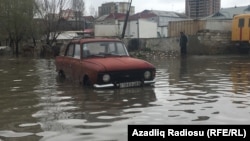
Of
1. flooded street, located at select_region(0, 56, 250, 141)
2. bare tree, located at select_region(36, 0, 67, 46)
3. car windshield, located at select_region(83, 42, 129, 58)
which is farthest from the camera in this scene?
bare tree, located at select_region(36, 0, 67, 46)

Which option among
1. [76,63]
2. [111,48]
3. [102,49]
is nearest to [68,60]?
[76,63]

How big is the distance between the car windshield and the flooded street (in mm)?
1074

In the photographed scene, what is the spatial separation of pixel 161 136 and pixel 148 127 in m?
0.40

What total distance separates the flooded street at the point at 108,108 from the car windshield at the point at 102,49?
1.07 meters

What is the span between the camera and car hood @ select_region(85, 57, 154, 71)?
9.89 metres

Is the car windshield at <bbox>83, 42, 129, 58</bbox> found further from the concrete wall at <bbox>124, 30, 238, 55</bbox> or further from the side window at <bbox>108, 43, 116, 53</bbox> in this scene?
the concrete wall at <bbox>124, 30, 238, 55</bbox>

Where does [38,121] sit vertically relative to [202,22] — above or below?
below

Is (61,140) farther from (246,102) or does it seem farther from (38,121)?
(246,102)

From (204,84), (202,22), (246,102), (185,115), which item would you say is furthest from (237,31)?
(185,115)

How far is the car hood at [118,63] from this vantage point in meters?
9.89

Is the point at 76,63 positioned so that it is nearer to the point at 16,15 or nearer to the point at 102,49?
the point at 102,49

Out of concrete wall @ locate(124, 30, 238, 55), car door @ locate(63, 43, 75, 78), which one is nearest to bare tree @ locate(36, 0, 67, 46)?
concrete wall @ locate(124, 30, 238, 55)

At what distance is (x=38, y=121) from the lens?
6.93 meters

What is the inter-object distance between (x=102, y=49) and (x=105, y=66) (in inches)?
52.0
